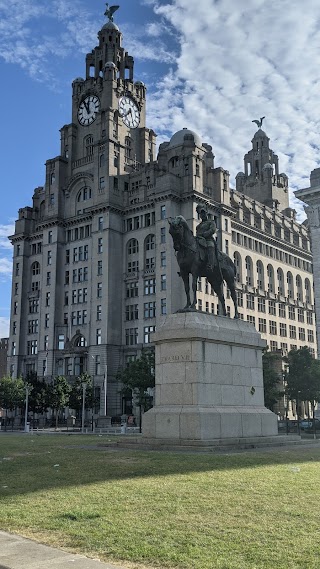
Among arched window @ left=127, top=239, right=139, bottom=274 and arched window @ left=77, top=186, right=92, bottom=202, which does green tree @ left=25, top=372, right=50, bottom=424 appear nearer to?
arched window @ left=127, top=239, right=139, bottom=274

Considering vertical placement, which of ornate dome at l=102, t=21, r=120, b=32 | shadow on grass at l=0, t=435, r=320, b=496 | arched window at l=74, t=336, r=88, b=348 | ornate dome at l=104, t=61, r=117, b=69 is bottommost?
→ shadow on grass at l=0, t=435, r=320, b=496

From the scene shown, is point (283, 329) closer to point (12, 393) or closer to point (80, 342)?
point (80, 342)

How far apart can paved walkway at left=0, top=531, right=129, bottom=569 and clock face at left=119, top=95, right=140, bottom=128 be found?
114m

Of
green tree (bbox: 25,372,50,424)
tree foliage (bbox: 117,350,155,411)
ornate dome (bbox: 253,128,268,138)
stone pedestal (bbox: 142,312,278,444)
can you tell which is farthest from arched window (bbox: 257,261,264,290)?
stone pedestal (bbox: 142,312,278,444)

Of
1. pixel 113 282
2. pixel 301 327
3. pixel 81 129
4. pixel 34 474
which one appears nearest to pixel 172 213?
pixel 113 282

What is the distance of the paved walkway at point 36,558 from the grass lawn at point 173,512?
386mm

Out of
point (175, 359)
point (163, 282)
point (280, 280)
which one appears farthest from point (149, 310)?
point (175, 359)

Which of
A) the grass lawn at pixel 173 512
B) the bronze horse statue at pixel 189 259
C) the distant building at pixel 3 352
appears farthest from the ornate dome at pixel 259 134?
the grass lawn at pixel 173 512

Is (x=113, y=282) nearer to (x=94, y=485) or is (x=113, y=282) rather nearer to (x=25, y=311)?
(x=25, y=311)

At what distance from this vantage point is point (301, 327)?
128125mm

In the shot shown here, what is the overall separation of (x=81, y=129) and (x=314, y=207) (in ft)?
231

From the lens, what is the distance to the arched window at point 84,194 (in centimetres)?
11275

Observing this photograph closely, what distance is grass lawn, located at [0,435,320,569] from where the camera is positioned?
756cm

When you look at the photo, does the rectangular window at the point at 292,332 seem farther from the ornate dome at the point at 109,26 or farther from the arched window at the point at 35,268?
the ornate dome at the point at 109,26
